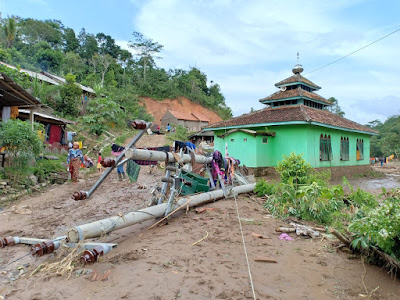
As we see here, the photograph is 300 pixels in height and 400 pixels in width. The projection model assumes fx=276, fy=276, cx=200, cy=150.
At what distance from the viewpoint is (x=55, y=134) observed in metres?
19.7

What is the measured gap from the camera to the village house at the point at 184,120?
40.8 meters

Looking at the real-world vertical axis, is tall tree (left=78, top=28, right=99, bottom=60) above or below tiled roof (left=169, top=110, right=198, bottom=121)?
above

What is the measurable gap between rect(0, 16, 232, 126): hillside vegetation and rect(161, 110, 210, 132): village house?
4.60 metres

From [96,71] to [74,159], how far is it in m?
35.7

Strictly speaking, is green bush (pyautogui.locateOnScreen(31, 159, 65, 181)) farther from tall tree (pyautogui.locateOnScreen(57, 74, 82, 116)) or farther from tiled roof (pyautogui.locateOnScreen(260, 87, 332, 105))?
tall tree (pyautogui.locateOnScreen(57, 74, 82, 116))

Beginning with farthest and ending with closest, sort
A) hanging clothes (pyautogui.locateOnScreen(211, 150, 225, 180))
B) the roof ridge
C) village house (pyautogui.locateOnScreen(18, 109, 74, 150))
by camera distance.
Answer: village house (pyautogui.locateOnScreen(18, 109, 74, 150))
the roof ridge
hanging clothes (pyautogui.locateOnScreen(211, 150, 225, 180))

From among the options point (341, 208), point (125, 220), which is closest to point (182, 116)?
point (341, 208)

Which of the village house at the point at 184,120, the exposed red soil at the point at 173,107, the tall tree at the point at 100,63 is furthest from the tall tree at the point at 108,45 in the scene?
the village house at the point at 184,120

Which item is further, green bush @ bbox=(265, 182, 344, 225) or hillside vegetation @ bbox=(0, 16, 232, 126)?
hillside vegetation @ bbox=(0, 16, 232, 126)

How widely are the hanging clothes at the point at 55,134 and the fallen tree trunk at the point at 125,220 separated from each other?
15.6 meters

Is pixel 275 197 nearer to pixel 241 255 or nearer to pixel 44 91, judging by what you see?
pixel 241 255

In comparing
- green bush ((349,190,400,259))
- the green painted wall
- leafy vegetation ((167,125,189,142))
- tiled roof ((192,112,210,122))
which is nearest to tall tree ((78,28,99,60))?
tiled roof ((192,112,210,122))

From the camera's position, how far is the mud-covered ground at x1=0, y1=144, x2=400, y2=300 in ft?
11.1

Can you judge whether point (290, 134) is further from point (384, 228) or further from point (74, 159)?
point (384, 228)
